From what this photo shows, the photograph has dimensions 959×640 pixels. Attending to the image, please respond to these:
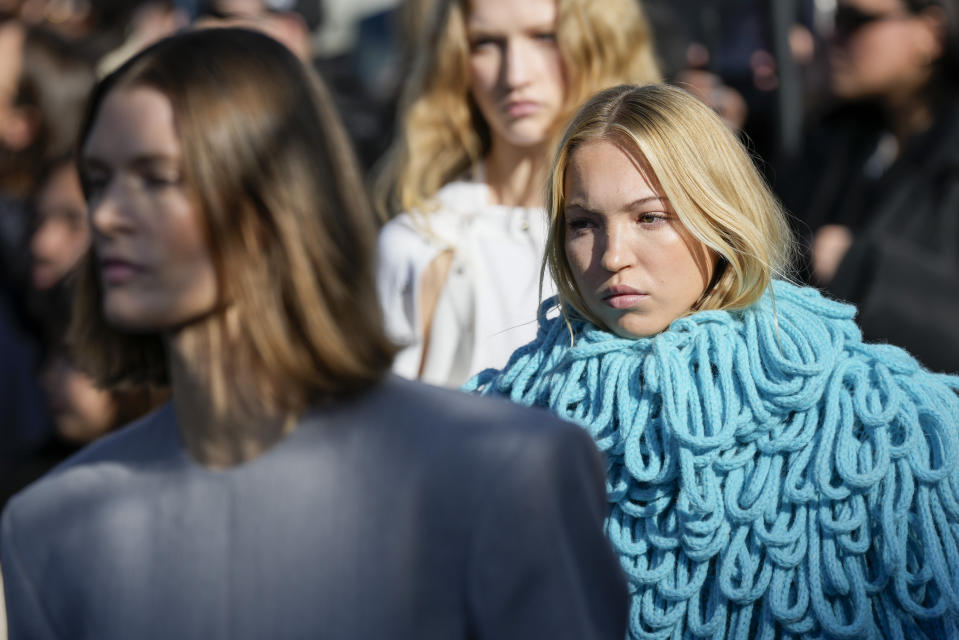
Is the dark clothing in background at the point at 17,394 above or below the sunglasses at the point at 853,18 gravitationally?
below

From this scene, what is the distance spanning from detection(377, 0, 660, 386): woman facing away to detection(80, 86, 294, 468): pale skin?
135cm

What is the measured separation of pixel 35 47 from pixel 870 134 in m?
3.39

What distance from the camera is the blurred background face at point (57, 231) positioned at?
14.2 ft

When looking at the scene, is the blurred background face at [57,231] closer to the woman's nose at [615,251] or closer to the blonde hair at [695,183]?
the blonde hair at [695,183]

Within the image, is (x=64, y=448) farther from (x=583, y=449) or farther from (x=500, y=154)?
(x=583, y=449)

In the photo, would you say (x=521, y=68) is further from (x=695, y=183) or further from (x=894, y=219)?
(x=894, y=219)

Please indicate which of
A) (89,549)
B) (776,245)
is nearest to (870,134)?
(776,245)

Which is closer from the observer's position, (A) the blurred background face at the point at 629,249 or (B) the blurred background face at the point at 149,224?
(B) the blurred background face at the point at 149,224

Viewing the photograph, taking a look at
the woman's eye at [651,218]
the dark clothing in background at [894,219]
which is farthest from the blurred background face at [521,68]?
the woman's eye at [651,218]

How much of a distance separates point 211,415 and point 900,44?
11.4ft

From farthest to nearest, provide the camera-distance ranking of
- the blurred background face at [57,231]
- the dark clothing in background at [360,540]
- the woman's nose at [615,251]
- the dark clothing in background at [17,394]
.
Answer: the dark clothing in background at [17,394], the blurred background face at [57,231], the woman's nose at [615,251], the dark clothing in background at [360,540]

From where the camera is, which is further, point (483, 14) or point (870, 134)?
point (870, 134)

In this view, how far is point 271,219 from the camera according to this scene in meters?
1.62

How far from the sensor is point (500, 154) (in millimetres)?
3420
